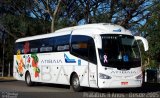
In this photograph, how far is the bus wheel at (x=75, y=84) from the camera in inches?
845

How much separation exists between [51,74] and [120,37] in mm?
5986

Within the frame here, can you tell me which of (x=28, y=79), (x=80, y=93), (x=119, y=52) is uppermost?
(x=119, y=52)

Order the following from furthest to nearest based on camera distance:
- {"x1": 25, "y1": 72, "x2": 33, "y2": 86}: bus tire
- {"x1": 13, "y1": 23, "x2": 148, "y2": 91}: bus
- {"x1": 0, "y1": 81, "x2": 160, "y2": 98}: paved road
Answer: {"x1": 25, "y1": 72, "x2": 33, "y2": 86}: bus tire, {"x1": 13, "y1": 23, "x2": 148, "y2": 91}: bus, {"x1": 0, "y1": 81, "x2": 160, "y2": 98}: paved road

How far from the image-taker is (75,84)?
21797 mm

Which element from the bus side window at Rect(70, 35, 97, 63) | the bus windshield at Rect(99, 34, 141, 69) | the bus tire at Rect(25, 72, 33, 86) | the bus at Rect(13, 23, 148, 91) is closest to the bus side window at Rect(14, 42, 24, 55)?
the bus tire at Rect(25, 72, 33, 86)

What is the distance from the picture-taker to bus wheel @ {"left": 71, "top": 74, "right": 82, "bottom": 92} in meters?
21.5

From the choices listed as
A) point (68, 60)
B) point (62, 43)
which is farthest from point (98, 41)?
point (62, 43)

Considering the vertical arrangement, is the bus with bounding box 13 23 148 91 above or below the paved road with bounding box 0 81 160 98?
above

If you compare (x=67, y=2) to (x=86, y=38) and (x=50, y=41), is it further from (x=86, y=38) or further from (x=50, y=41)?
(x=86, y=38)

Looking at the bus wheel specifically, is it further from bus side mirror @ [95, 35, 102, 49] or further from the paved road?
bus side mirror @ [95, 35, 102, 49]

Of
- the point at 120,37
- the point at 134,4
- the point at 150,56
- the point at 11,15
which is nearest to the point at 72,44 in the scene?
the point at 120,37

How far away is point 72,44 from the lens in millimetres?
22375

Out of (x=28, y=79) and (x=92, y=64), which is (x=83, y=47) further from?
(x=28, y=79)

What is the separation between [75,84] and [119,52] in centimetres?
318
